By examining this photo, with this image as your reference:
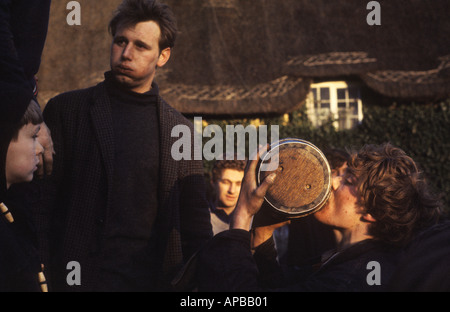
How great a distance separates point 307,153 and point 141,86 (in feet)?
3.49

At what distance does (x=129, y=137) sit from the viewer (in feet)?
8.05

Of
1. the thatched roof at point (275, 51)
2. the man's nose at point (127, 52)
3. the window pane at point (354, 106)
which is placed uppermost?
the thatched roof at point (275, 51)

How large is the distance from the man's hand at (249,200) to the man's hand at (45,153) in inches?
36.8

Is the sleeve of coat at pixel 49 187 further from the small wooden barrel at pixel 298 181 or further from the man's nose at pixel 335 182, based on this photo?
the man's nose at pixel 335 182

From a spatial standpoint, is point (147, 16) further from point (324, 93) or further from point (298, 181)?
point (324, 93)

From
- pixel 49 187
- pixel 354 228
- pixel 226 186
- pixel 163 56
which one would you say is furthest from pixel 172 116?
pixel 226 186

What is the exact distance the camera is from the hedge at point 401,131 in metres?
8.87

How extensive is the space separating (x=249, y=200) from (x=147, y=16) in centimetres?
134

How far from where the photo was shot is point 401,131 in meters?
9.11

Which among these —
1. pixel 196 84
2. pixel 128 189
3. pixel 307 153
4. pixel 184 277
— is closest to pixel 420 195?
pixel 307 153

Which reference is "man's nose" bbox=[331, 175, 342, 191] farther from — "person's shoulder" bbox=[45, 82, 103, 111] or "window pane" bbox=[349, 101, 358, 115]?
"window pane" bbox=[349, 101, 358, 115]

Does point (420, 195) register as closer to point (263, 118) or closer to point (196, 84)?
point (263, 118)

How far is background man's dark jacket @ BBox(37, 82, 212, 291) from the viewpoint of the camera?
2.21 m

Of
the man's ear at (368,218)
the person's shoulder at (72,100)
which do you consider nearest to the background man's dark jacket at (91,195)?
the person's shoulder at (72,100)
